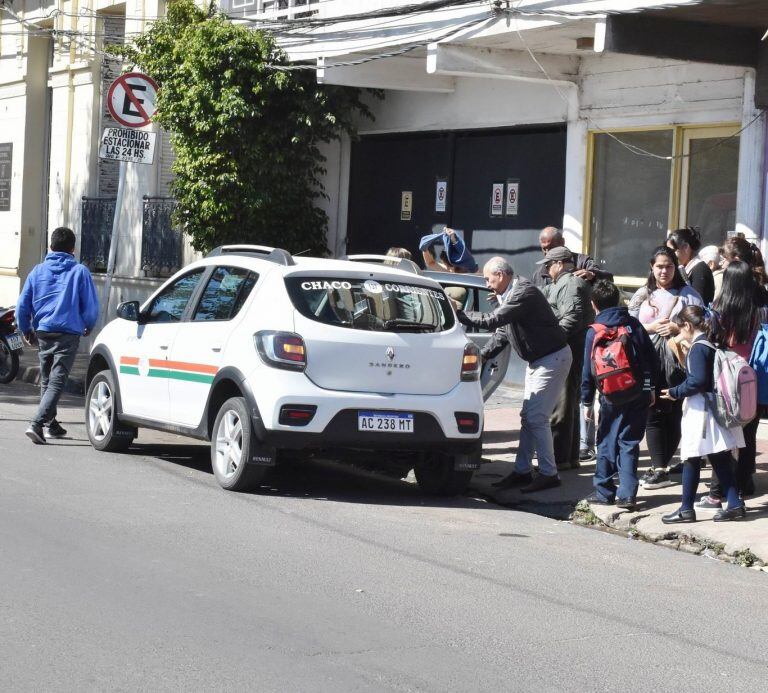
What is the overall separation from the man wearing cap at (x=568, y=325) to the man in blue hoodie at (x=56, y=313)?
162 inches

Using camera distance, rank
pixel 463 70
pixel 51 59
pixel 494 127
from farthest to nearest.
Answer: pixel 51 59
pixel 494 127
pixel 463 70

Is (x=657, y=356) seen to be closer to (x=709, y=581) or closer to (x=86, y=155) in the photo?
(x=709, y=581)

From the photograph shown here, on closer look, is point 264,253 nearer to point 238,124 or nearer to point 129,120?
point 129,120

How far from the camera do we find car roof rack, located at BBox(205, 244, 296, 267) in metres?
9.66

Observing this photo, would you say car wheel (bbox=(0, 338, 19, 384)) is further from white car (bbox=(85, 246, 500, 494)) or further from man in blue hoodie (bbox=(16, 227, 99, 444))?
white car (bbox=(85, 246, 500, 494))

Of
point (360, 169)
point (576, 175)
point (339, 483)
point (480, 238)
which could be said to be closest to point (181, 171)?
point (360, 169)

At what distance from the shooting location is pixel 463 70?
1530 centimetres

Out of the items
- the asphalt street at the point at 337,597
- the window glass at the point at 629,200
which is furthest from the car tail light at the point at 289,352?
the window glass at the point at 629,200

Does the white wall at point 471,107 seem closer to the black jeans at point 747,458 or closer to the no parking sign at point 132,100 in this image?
the no parking sign at point 132,100

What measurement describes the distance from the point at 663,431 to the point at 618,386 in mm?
1355

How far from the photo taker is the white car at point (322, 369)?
9211mm

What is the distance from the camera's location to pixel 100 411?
11414mm

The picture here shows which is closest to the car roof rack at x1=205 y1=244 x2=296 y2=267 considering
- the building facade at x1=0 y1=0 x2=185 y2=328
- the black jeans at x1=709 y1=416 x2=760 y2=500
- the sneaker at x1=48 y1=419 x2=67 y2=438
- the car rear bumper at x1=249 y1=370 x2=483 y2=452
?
the car rear bumper at x1=249 y1=370 x2=483 y2=452

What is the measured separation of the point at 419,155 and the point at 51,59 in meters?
11.1
